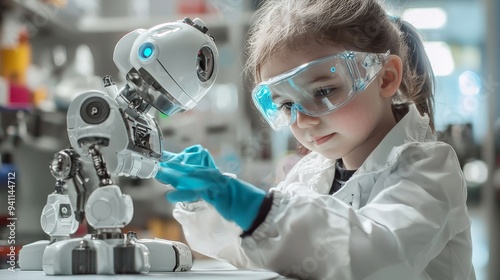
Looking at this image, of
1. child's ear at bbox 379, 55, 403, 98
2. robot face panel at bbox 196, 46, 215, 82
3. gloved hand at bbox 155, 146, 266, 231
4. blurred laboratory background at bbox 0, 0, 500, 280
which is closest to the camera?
gloved hand at bbox 155, 146, 266, 231

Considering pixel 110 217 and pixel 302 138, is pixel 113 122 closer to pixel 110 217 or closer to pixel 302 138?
pixel 110 217

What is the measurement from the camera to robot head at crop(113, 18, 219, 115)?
37.9 inches

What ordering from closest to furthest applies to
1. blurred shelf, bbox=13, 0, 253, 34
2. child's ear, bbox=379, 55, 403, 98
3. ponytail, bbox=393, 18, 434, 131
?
child's ear, bbox=379, 55, 403, 98 < ponytail, bbox=393, 18, 434, 131 < blurred shelf, bbox=13, 0, 253, 34

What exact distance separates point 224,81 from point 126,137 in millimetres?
2616

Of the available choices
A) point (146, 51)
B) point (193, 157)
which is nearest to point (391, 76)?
point (193, 157)

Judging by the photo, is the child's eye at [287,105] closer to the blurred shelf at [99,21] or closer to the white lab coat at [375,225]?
the white lab coat at [375,225]

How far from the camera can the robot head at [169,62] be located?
0.96m

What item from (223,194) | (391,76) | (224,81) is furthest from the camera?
(224,81)

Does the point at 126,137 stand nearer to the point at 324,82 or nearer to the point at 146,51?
the point at 146,51

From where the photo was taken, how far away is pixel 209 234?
1176 millimetres

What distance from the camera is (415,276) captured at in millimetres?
987

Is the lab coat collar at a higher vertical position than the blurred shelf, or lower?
lower

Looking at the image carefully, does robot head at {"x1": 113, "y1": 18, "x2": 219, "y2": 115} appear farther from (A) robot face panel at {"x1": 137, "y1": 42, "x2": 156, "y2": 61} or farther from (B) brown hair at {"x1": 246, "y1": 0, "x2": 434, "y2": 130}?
(B) brown hair at {"x1": 246, "y1": 0, "x2": 434, "y2": 130}

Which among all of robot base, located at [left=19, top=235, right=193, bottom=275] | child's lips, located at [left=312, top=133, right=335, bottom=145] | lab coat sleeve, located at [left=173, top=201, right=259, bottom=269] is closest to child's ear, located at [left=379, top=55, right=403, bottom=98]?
child's lips, located at [left=312, top=133, right=335, bottom=145]
